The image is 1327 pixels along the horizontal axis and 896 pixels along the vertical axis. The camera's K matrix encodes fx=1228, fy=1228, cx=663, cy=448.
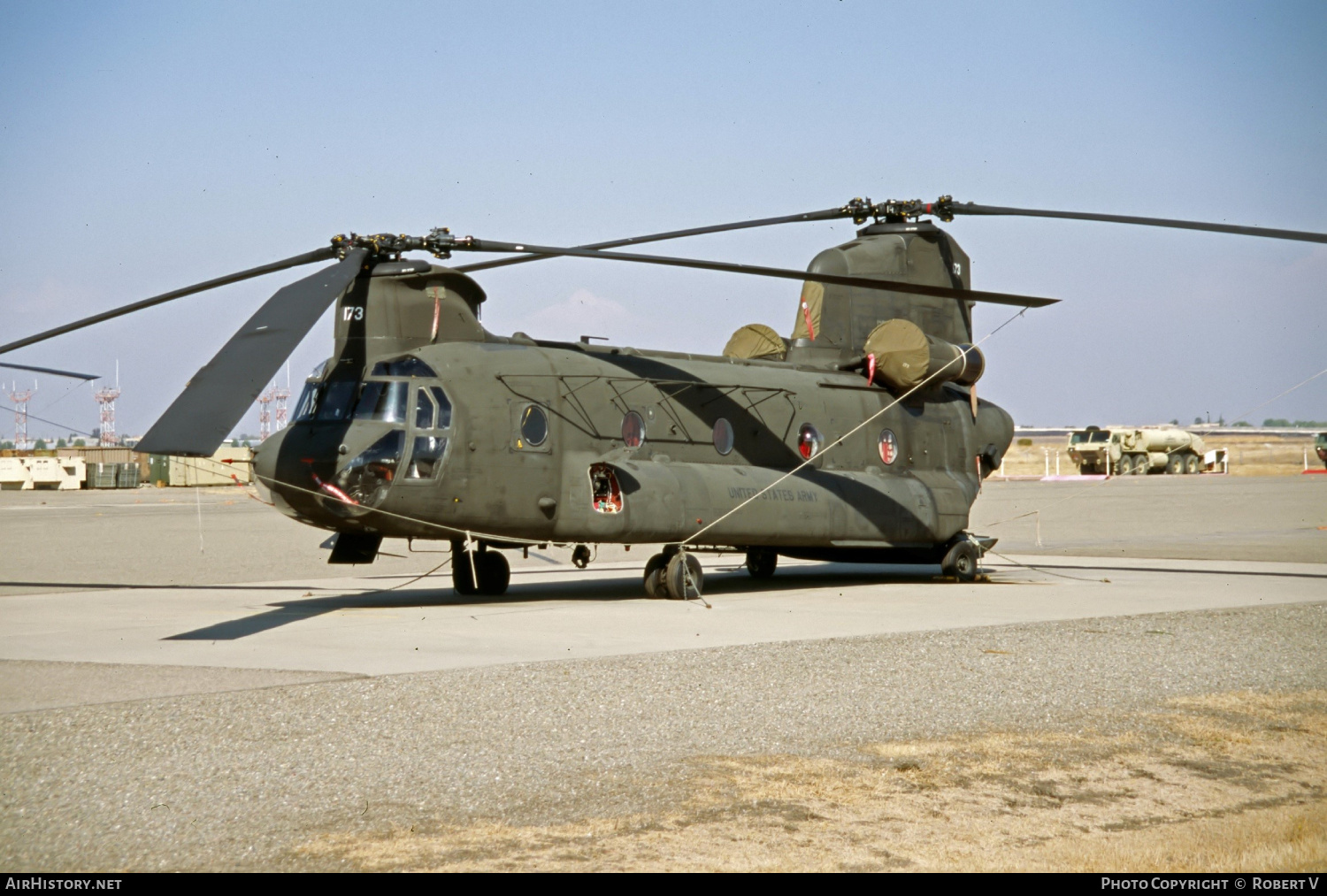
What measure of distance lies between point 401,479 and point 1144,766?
871cm

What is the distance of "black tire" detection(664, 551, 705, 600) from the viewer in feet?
48.9

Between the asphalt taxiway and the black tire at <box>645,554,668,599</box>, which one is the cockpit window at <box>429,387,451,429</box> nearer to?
the asphalt taxiway

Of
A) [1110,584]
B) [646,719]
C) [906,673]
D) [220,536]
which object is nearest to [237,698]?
[646,719]

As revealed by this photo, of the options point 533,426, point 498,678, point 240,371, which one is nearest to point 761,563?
point 533,426

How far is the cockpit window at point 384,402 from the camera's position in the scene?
43.9ft

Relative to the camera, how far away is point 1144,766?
6.55m

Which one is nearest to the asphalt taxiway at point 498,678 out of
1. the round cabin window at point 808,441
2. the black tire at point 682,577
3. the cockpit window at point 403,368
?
the black tire at point 682,577

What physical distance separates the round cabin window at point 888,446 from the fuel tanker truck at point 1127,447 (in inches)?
2020

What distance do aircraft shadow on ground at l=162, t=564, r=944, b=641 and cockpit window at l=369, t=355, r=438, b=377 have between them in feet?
8.87

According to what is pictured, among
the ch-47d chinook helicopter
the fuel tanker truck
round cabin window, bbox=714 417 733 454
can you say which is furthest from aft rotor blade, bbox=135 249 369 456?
the fuel tanker truck

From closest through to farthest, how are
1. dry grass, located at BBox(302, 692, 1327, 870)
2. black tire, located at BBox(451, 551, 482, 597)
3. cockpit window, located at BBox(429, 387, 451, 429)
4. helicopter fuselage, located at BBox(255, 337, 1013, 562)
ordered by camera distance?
dry grass, located at BBox(302, 692, 1327, 870)
helicopter fuselage, located at BBox(255, 337, 1013, 562)
cockpit window, located at BBox(429, 387, 451, 429)
black tire, located at BBox(451, 551, 482, 597)

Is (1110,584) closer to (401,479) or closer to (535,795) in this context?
(401,479)

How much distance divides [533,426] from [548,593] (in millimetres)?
3016

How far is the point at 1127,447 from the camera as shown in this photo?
67500 millimetres
